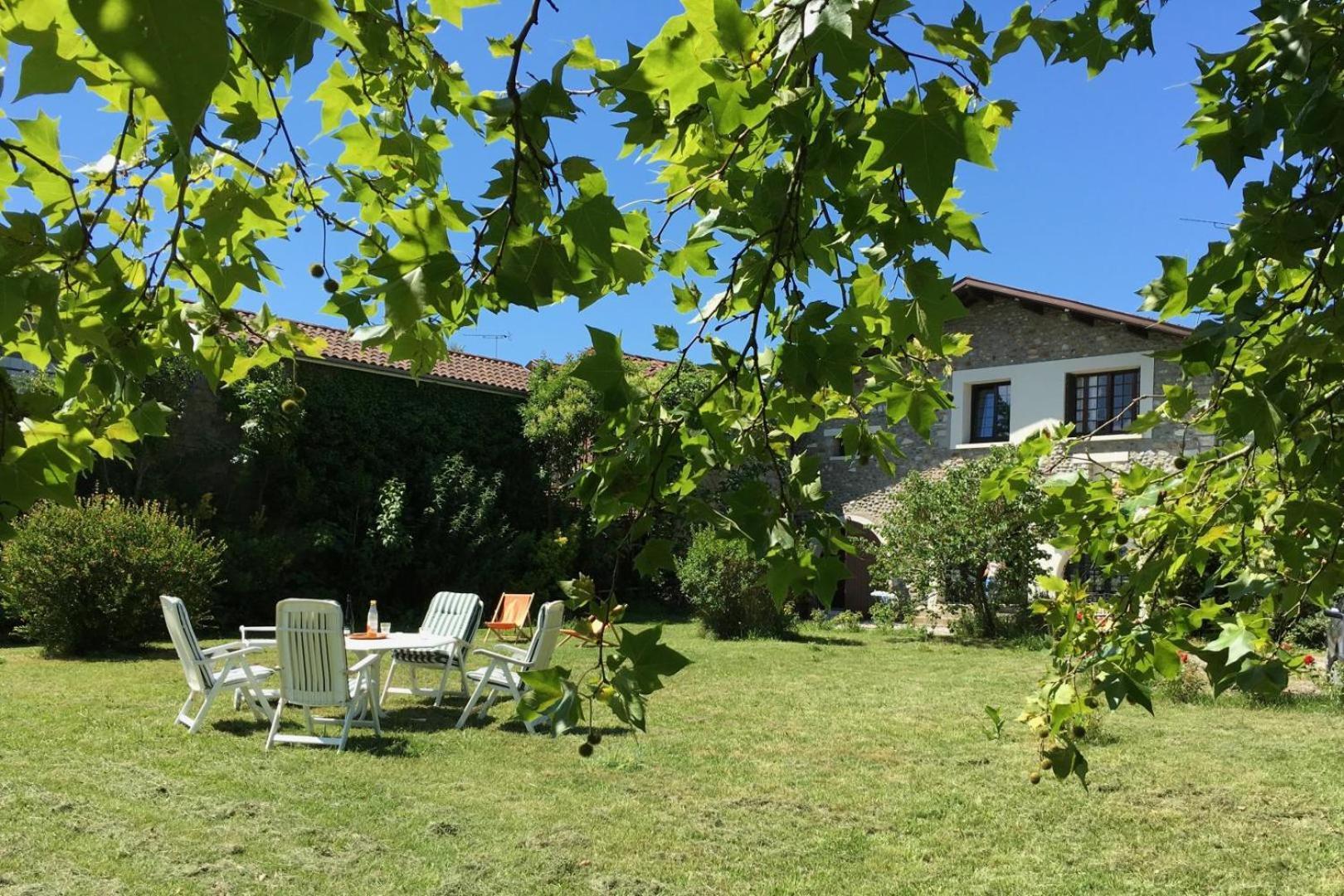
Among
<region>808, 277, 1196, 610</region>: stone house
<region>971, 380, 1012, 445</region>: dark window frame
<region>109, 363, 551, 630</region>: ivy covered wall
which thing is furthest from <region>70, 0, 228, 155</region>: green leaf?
<region>971, 380, 1012, 445</region>: dark window frame

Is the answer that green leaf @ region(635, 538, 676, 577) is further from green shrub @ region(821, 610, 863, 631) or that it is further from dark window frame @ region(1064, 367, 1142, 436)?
dark window frame @ region(1064, 367, 1142, 436)

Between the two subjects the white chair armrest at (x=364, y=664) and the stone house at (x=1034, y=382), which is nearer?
the white chair armrest at (x=364, y=664)

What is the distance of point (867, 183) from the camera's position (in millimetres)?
1536

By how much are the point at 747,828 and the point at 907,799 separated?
103 centimetres

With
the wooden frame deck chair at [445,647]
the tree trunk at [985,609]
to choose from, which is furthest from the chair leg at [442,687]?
the tree trunk at [985,609]

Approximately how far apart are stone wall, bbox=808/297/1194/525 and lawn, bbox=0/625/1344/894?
737 centimetres

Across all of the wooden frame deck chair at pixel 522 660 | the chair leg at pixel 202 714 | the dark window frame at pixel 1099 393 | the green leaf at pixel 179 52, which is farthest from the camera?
the dark window frame at pixel 1099 393

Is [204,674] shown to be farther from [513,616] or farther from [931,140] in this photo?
[931,140]

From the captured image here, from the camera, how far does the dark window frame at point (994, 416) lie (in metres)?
16.4

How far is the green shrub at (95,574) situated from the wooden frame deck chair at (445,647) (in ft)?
8.80

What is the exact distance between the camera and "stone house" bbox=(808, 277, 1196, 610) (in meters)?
14.4

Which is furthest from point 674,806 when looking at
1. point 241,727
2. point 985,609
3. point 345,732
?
point 985,609

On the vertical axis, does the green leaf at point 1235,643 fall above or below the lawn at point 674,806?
above

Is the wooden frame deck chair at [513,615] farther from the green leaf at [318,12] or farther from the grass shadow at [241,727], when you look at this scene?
the green leaf at [318,12]
